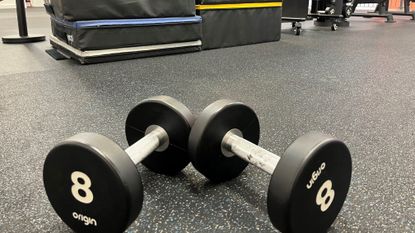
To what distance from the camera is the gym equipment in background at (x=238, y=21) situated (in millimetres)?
2500

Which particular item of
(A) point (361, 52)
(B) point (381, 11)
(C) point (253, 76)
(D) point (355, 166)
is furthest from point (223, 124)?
(B) point (381, 11)

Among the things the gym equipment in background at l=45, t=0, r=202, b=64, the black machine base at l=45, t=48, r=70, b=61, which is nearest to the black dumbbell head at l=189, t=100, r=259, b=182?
the gym equipment in background at l=45, t=0, r=202, b=64

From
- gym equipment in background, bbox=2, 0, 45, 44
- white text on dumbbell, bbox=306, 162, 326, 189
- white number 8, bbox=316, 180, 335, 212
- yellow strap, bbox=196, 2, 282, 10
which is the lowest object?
white number 8, bbox=316, 180, 335, 212

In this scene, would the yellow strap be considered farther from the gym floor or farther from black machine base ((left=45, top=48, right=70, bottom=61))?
black machine base ((left=45, top=48, right=70, bottom=61))

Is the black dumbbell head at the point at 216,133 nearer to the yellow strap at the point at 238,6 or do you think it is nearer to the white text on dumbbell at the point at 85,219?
the white text on dumbbell at the point at 85,219

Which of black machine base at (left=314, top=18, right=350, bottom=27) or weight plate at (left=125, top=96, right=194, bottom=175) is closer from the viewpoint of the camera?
weight plate at (left=125, top=96, right=194, bottom=175)

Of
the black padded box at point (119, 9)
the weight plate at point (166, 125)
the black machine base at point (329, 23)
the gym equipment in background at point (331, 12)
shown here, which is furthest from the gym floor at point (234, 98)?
the black machine base at point (329, 23)

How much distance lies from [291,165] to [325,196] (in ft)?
0.34

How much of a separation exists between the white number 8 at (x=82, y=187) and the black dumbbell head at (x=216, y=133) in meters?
0.22

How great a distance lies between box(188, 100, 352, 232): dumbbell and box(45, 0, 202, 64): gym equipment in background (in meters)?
1.56

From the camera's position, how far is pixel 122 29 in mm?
2100

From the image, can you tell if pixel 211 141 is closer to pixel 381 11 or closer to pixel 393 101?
pixel 393 101

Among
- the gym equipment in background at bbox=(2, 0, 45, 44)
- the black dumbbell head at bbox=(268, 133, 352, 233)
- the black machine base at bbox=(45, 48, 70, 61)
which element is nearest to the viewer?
the black dumbbell head at bbox=(268, 133, 352, 233)

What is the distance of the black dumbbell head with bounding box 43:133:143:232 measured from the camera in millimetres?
494
